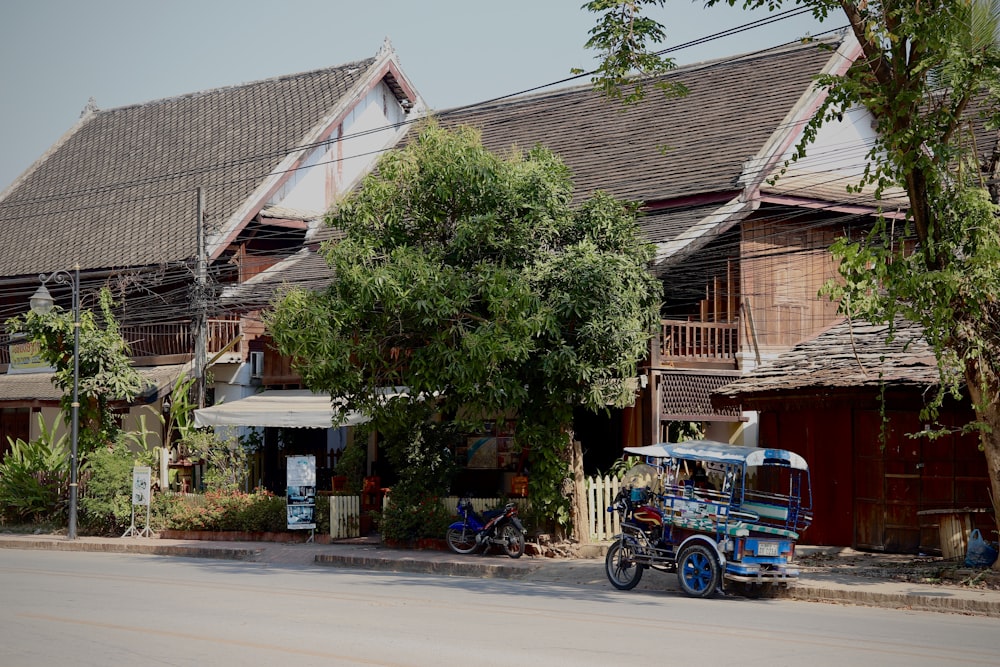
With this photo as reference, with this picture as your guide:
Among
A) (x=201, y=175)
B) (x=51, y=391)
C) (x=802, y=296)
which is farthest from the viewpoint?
(x=201, y=175)

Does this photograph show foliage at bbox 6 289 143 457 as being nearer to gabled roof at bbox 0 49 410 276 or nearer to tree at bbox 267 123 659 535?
gabled roof at bbox 0 49 410 276

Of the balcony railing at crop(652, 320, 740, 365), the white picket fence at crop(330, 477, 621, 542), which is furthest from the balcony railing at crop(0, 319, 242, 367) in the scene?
the balcony railing at crop(652, 320, 740, 365)

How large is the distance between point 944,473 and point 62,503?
737 inches

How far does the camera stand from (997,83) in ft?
48.0

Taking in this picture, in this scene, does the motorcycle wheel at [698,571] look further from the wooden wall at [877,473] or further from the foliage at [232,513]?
the foliage at [232,513]

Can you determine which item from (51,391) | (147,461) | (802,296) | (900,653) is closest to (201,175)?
(51,391)

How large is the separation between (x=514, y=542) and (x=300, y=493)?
16.5 feet

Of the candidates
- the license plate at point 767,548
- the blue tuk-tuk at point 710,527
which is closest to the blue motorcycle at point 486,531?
the blue tuk-tuk at point 710,527

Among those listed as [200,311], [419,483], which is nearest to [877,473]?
[419,483]

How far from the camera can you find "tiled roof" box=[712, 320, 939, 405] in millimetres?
17922

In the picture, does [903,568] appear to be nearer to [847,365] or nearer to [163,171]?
[847,365]

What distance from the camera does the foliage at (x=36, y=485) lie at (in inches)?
1070

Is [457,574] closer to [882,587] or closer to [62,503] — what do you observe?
[882,587]

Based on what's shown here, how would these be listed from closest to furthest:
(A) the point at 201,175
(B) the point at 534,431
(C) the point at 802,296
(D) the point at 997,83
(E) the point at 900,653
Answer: (E) the point at 900,653 < (D) the point at 997,83 < (B) the point at 534,431 < (C) the point at 802,296 < (A) the point at 201,175
